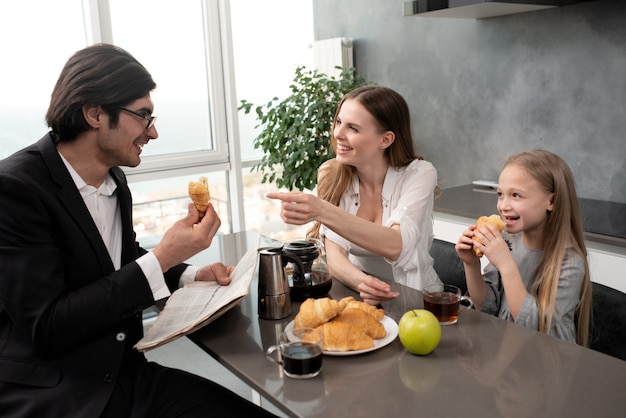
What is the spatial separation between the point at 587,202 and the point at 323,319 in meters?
2.24

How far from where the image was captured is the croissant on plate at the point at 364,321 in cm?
135

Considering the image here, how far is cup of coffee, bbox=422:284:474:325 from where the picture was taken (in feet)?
4.73

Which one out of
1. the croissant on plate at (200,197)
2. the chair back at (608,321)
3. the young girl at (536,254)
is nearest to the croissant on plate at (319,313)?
the croissant on plate at (200,197)

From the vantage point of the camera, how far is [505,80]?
3396mm

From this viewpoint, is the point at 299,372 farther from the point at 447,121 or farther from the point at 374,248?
the point at 447,121

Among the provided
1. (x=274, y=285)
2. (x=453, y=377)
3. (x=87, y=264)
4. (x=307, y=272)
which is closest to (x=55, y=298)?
(x=87, y=264)

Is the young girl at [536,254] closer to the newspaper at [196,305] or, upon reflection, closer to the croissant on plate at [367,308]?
the croissant on plate at [367,308]

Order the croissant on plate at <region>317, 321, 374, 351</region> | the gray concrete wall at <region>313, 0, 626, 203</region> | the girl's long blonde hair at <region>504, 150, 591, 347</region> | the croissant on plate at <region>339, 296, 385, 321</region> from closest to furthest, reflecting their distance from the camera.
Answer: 1. the croissant on plate at <region>317, 321, 374, 351</region>
2. the croissant on plate at <region>339, 296, 385, 321</region>
3. the girl's long blonde hair at <region>504, 150, 591, 347</region>
4. the gray concrete wall at <region>313, 0, 626, 203</region>

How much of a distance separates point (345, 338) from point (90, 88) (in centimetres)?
94

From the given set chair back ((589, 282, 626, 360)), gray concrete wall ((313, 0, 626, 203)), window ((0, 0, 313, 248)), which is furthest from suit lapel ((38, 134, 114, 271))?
gray concrete wall ((313, 0, 626, 203))

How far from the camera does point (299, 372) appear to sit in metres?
1.20

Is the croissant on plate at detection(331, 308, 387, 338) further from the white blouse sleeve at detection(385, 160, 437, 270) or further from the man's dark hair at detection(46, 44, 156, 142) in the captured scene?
the man's dark hair at detection(46, 44, 156, 142)

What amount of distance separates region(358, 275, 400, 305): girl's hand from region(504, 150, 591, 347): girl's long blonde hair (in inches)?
17.8

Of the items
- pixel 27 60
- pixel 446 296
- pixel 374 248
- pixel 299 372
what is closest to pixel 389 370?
pixel 299 372
